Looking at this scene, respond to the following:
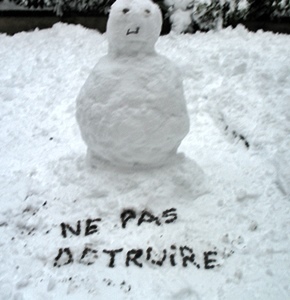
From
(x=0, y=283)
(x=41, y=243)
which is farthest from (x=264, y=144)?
(x=0, y=283)

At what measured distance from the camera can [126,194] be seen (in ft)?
10.5

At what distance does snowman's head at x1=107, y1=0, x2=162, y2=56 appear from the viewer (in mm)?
2982

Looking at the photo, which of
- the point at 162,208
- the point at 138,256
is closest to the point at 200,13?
the point at 162,208

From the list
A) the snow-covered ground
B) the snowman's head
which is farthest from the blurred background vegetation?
the snowman's head

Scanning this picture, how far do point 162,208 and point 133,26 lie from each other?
1419 mm

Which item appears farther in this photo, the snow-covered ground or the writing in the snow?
the writing in the snow

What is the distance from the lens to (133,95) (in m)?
3.04

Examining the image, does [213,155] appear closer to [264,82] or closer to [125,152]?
[125,152]

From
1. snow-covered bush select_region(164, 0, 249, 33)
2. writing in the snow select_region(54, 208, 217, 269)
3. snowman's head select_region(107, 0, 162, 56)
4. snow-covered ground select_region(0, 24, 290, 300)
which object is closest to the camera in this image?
snow-covered ground select_region(0, 24, 290, 300)

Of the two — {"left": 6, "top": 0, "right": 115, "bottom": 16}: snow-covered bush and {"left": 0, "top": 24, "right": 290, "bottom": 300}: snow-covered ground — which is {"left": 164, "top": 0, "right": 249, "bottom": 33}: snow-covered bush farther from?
{"left": 0, "top": 24, "right": 290, "bottom": 300}: snow-covered ground

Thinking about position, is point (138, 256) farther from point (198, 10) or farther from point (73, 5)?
point (73, 5)

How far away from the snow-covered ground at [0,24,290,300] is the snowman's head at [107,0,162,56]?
1.02 meters

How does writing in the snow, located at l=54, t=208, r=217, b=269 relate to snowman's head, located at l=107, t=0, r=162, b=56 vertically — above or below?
below

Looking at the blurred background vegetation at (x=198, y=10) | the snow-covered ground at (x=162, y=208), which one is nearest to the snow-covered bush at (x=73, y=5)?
the blurred background vegetation at (x=198, y=10)
